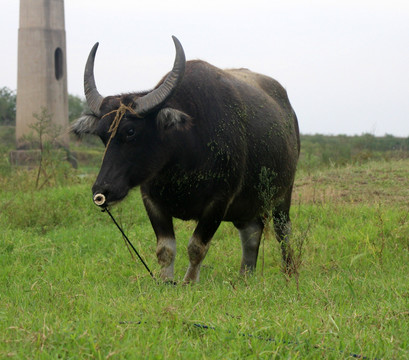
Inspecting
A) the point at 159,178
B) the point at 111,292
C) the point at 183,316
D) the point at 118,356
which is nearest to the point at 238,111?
the point at 159,178

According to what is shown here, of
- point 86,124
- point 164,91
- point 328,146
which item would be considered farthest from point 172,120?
point 328,146

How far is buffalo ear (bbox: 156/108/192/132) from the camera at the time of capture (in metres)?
4.49

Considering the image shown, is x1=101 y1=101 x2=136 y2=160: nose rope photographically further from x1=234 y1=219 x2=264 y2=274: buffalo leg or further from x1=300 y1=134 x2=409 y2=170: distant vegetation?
x1=300 y1=134 x2=409 y2=170: distant vegetation

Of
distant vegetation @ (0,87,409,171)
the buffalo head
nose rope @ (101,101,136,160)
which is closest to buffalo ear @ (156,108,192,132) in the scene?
the buffalo head

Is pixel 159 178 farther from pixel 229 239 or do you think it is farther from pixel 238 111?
pixel 229 239

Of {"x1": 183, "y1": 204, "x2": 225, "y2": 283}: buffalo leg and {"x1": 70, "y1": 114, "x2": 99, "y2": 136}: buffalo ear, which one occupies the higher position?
{"x1": 70, "y1": 114, "x2": 99, "y2": 136}: buffalo ear

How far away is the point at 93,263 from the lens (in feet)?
18.3

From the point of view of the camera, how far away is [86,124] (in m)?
4.79

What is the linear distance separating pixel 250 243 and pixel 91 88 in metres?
2.25

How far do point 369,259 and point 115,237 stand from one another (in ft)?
9.78

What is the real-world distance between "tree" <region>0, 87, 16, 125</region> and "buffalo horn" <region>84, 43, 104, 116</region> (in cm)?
2612

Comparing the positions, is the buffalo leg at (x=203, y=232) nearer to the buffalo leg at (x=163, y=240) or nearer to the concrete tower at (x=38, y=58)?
the buffalo leg at (x=163, y=240)

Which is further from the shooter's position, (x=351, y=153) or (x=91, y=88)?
(x=351, y=153)

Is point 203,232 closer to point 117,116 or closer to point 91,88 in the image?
point 117,116
